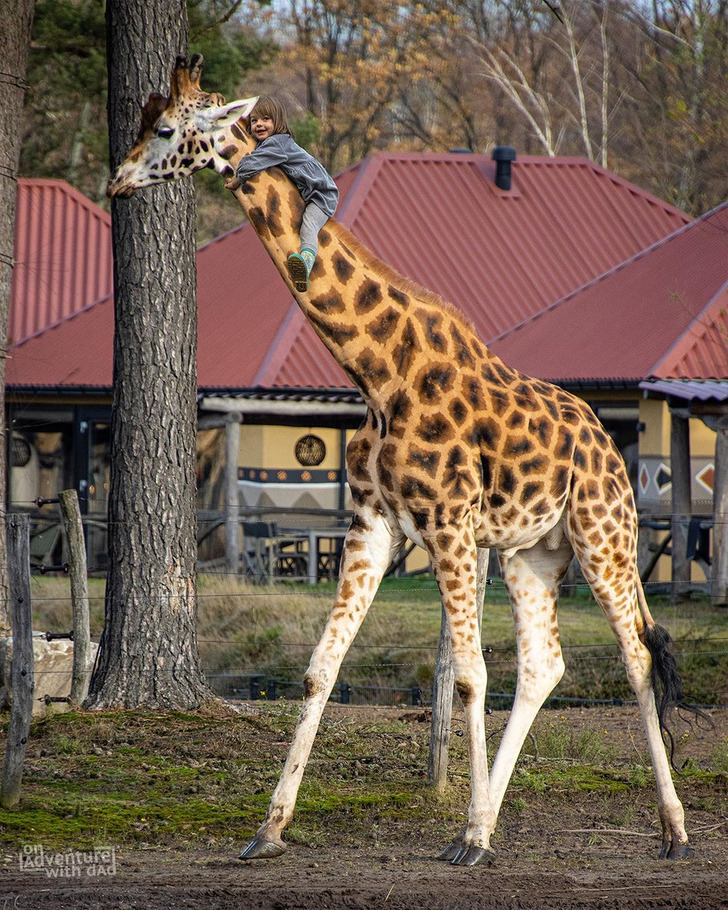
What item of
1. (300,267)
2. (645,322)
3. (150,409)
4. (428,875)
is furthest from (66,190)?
(428,875)

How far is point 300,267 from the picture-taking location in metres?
5.41

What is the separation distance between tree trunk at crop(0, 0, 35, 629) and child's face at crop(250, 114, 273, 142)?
12.8 ft

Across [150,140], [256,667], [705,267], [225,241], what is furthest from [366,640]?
[225,241]

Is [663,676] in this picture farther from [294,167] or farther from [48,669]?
[48,669]

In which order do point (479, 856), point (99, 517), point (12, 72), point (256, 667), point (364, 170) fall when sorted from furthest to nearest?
point (364, 170) < point (99, 517) < point (256, 667) < point (12, 72) < point (479, 856)

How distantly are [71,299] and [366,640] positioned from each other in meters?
12.1

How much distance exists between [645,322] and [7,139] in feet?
38.6

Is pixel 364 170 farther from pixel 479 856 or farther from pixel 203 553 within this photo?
pixel 479 856

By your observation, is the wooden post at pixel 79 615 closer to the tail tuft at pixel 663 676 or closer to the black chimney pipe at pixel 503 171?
the tail tuft at pixel 663 676

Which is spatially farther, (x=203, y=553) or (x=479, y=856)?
(x=203, y=553)

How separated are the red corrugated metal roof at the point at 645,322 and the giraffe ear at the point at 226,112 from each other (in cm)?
1208

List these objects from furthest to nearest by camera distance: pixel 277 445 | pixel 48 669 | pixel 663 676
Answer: pixel 277 445, pixel 48 669, pixel 663 676

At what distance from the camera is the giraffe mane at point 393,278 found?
5719mm

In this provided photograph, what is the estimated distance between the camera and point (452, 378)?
5.68 meters
